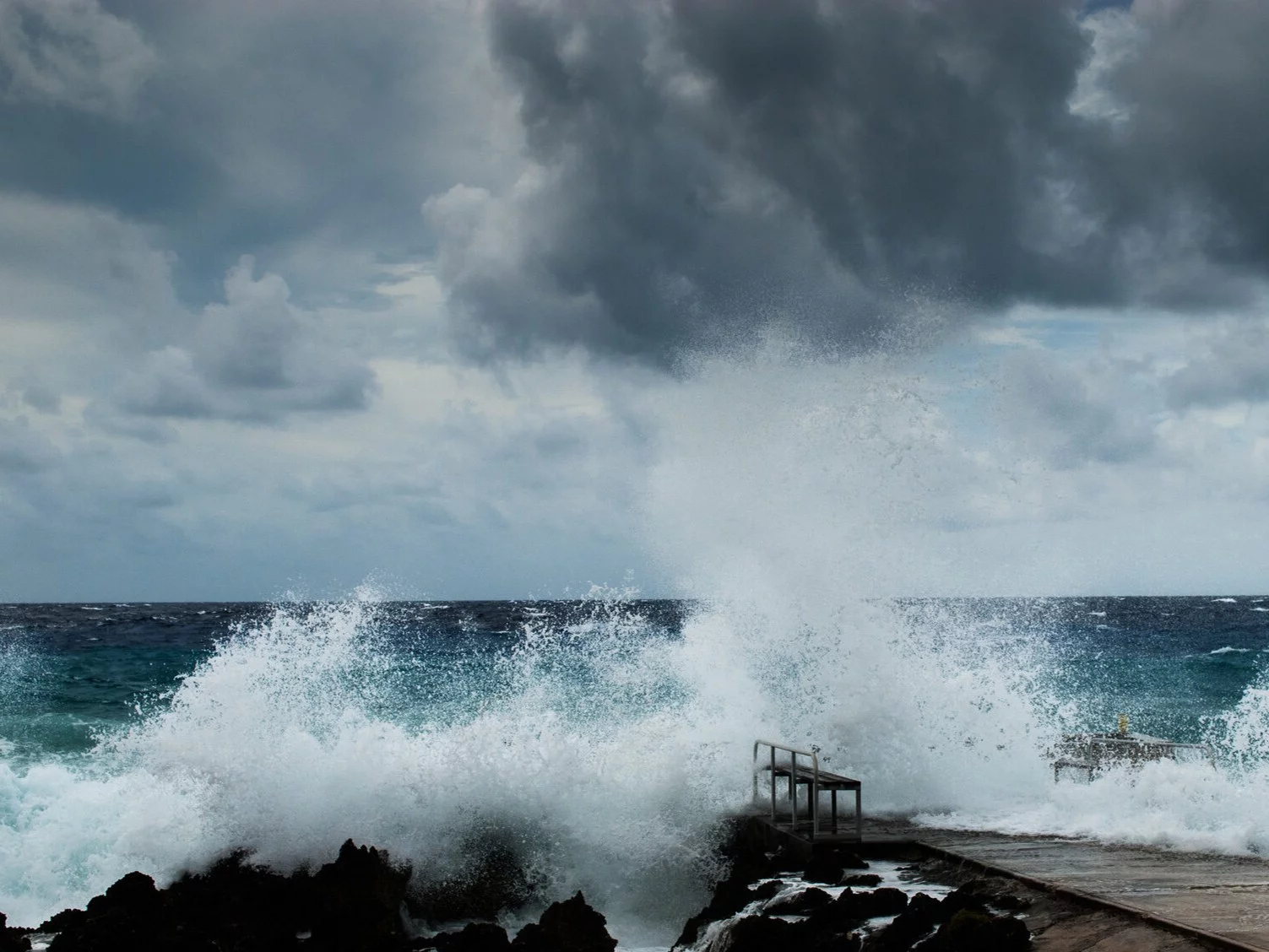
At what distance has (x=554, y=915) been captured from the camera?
11289 millimetres

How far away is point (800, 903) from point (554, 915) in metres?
→ 2.36

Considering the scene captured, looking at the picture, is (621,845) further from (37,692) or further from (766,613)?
(37,692)

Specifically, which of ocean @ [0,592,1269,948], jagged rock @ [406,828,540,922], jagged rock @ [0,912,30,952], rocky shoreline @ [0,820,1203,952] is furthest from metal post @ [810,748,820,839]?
jagged rock @ [0,912,30,952]

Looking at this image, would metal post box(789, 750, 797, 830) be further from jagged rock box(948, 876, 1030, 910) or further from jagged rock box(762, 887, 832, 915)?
jagged rock box(948, 876, 1030, 910)

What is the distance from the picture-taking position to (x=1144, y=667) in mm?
48094

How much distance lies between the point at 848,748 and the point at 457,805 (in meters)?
5.65

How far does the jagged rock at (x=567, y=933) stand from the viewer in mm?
10898

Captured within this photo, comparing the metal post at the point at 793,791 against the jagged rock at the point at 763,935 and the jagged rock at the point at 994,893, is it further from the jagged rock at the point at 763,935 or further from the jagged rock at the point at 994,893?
the jagged rock at the point at 763,935

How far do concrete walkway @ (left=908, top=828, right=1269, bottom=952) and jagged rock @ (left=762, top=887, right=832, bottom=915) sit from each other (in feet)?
5.89

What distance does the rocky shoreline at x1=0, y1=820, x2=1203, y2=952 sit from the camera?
30.3 ft

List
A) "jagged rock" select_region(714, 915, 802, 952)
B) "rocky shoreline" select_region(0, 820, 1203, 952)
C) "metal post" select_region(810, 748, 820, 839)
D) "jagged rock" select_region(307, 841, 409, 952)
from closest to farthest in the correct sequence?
"rocky shoreline" select_region(0, 820, 1203, 952) < "jagged rock" select_region(714, 915, 802, 952) < "jagged rock" select_region(307, 841, 409, 952) < "metal post" select_region(810, 748, 820, 839)

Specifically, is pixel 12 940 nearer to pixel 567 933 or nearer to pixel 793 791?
pixel 567 933

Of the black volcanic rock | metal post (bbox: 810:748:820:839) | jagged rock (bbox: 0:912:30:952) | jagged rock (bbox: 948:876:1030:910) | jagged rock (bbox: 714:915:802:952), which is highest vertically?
metal post (bbox: 810:748:820:839)

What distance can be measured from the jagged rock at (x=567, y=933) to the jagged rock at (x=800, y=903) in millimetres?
1574
